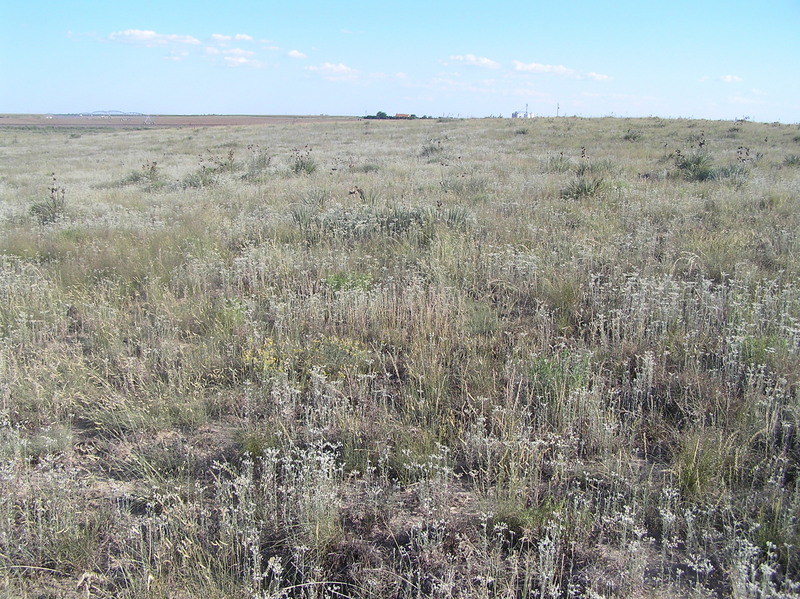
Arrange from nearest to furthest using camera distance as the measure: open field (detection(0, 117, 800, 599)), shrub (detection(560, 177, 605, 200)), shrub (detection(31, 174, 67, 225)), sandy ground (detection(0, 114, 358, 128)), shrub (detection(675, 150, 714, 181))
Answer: open field (detection(0, 117, 800, 599)) < shrub (detection(560, 177, 605, 200)) < shrub (detection(31, 174, 67, 225)) < shrub (detection(675, 150, 714, 181)) < sandy ground (detection(0, 114, 358, 128))

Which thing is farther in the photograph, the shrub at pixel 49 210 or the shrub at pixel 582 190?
the shrub at pixel 49 210

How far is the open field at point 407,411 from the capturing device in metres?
2.33

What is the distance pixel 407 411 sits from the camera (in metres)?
3.45

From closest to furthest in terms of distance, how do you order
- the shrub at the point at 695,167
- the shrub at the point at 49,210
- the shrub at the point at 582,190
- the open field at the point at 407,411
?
1. the open field at the point at 407,411
2. the shrub at the point at 582,190
3. the shrub at the point at 49,210
4. the shrub at the point at 695,167

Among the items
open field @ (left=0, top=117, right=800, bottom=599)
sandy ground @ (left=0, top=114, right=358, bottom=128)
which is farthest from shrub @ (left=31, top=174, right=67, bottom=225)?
sandy ground @ (left=0, top=114, right=358, bottom=128)

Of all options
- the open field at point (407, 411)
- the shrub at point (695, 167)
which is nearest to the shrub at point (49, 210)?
the open field at point (407, 411)

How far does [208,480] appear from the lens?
2.95 m

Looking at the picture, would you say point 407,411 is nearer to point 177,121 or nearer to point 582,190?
point 582,190

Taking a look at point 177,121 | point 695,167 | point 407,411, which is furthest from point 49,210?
point 177,121

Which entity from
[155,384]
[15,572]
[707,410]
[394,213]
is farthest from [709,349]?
[394,213]

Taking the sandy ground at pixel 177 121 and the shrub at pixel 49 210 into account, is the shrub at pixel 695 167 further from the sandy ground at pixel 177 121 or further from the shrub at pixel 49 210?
the sandy ground at pixel 177 121

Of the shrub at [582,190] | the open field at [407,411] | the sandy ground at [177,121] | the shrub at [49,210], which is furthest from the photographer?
the sandy ground at [177,121]

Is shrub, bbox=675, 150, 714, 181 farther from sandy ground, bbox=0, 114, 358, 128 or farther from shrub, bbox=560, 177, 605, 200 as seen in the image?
sandy ground, bbox=0, 114, 358, 128

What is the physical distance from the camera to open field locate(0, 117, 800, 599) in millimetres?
2330
